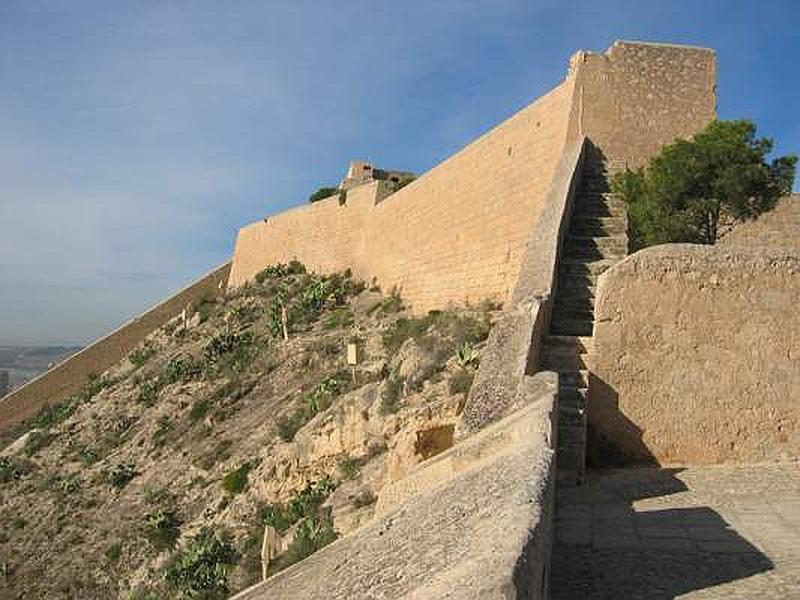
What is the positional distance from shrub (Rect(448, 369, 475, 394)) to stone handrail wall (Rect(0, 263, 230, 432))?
75.0 feet

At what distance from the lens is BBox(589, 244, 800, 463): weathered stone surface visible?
588 cm

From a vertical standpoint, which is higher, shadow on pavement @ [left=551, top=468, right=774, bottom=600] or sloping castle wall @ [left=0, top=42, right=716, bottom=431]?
sloping castle wall @ [left=0, top=42, right=716, bottom=431]

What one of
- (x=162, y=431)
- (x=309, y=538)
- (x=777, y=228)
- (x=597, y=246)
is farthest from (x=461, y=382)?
(x=162, y=431)

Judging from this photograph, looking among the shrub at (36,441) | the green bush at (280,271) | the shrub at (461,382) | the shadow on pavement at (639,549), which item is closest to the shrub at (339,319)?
the green bush at (280,271)

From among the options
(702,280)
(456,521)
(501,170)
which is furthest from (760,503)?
(501,170)

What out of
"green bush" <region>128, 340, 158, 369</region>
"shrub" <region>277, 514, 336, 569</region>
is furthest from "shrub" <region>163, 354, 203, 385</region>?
"shrub" <region>277, 514, 336, 569</region>

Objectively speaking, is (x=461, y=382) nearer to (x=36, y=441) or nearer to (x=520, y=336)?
(x=520, y=336)

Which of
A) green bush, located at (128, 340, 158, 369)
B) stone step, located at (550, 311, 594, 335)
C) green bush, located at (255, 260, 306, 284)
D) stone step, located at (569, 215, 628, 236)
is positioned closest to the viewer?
stone step, located at (550, 311, 594, 335)

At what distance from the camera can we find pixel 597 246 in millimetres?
9781

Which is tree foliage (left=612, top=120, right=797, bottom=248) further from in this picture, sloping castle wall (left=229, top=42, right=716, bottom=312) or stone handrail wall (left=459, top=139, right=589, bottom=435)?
sloping castle wall (left=229, top=42, right=716, bottom=312)

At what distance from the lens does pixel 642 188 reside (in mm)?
10609

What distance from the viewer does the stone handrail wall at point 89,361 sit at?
28500 mm

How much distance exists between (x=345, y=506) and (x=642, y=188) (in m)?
5.85

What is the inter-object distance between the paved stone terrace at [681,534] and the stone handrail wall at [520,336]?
2.59 ft
